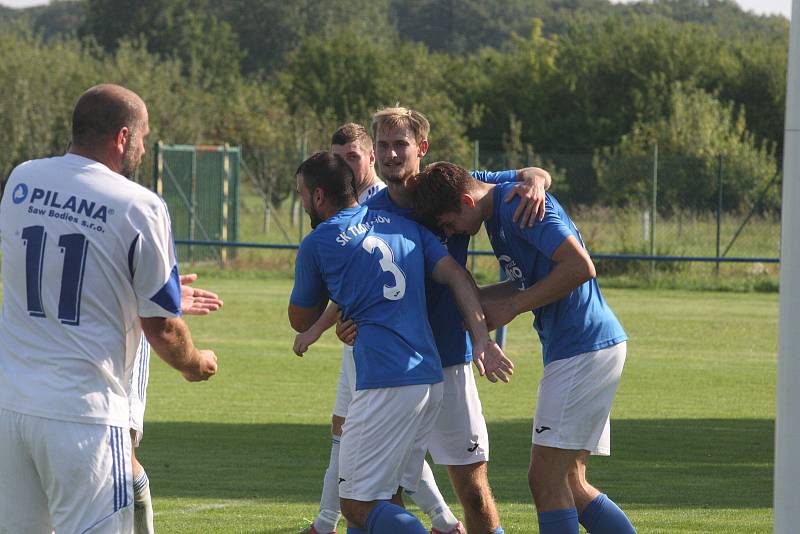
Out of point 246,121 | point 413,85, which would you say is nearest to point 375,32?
point 413,85

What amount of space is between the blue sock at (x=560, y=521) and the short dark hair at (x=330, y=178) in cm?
165

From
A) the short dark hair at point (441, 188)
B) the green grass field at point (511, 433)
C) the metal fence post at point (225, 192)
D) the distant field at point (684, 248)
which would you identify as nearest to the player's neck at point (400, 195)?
the short dark hair at point (441, 188)

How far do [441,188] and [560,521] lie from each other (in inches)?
61.4

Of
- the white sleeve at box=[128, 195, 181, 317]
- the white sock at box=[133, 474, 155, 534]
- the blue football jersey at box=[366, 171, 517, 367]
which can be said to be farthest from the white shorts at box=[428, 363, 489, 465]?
the white sleeve at box=[128, 195, 181, 317]

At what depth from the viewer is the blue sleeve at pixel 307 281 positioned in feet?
18.7

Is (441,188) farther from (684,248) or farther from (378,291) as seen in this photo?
(684,248)

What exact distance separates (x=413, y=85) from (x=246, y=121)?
9.27m

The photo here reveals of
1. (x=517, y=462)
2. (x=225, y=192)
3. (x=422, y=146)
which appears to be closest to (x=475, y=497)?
(x=422, y=146)

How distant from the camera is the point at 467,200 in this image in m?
5.90

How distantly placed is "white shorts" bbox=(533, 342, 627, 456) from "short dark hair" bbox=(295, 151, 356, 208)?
1205mm

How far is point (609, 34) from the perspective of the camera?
60.7 metres

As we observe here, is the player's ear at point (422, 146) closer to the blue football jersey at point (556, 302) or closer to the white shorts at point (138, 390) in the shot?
the blue football jersey at point (556, 302)

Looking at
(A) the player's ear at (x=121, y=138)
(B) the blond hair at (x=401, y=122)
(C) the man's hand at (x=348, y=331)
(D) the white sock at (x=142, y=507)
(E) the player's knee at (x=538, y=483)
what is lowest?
(D) the white sock at (x=142, y=507)

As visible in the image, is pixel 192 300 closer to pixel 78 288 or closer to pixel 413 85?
pixel 78 288
